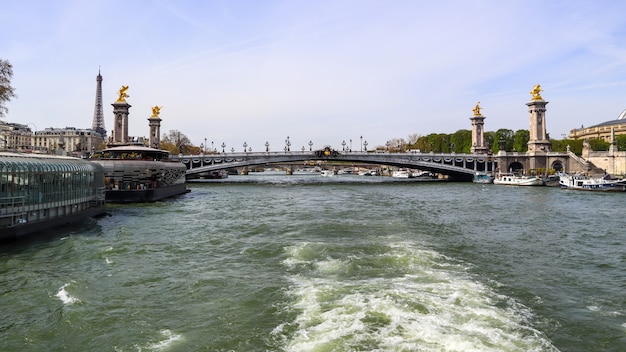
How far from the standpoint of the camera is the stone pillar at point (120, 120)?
84.0 m

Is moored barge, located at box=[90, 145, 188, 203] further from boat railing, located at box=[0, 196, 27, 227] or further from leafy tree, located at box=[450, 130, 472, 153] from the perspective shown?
leafy tree, located at box=[450, 130, 472, 153]

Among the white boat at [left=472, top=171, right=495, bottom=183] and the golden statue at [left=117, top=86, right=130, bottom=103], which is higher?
the golden statue at [left=117, top=86, right=130, bottom=103]

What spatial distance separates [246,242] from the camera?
20656 millimetres

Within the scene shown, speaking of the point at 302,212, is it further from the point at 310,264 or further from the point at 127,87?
the point at 127,87

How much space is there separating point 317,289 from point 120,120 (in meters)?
82.1

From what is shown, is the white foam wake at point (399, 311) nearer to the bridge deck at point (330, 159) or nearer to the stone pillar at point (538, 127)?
the bridge deck at point (330, 159)

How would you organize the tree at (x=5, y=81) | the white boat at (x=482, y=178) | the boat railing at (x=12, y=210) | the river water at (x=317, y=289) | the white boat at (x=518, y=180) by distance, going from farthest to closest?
1. the white boat at (x=482, y=178)
2. the white boat at (x=518, y=180)
3. the tree at (x=5, y=81)
4. the boat railing at (x=12, y=210)
5. the river water at (x=317, y=289)

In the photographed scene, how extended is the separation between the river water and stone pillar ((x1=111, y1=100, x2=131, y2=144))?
6507 cm

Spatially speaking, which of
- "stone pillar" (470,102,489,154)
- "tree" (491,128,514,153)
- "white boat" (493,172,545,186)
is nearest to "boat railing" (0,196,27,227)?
"white boat" (493,172,545,186)

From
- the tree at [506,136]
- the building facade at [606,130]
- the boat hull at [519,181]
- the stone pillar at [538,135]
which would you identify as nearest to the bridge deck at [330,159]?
the stone pillar at [538,135]

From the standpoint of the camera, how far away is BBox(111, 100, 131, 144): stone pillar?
3307 inches

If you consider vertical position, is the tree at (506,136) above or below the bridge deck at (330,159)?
above

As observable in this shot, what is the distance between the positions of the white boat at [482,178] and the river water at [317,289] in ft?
190

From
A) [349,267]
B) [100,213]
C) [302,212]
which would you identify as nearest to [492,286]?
[349,267]
